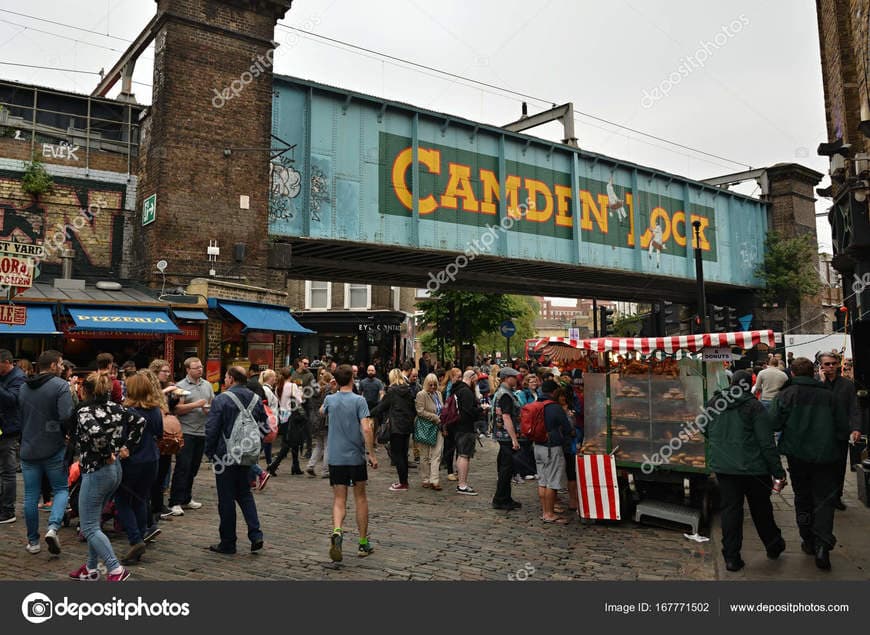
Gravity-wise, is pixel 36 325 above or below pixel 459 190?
below

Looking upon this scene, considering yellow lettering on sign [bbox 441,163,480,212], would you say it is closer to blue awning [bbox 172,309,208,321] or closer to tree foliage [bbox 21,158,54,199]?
blue awning [bbox 172,309,208,321]

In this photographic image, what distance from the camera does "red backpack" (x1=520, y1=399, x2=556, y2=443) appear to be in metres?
7.74

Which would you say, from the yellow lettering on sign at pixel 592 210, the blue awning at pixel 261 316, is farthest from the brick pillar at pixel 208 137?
the yellow lettering on sign at pixel 592 210

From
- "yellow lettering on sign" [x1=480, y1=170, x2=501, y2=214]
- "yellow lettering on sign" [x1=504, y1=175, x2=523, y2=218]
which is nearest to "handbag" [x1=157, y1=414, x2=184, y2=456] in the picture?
"yellow lettering on sign" [x1=480, y1=170, x2=501, y2=214]

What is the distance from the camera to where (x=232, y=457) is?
5.91 meters

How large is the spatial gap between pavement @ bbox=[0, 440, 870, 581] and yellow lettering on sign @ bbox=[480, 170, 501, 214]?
14.0 m

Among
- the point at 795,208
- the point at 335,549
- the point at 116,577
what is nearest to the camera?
the point at 116,577

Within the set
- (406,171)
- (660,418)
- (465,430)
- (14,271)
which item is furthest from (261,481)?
(406,171)

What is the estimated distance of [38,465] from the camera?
600cm

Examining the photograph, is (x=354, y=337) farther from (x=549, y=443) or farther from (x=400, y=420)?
(x=549, y=443)

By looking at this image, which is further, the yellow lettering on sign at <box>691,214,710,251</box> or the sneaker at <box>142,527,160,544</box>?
the yellow lettering on sign at <box>691,214,710,251</box>

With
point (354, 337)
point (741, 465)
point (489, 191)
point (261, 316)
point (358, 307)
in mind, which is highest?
point (489, 191)

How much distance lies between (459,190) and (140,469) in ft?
53.2

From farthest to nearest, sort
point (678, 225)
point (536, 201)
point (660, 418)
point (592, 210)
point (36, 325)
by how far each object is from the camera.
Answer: point (678, 225)
point (592, 210)
point (536, 201)
point (36, 325)
point (660, 418)
